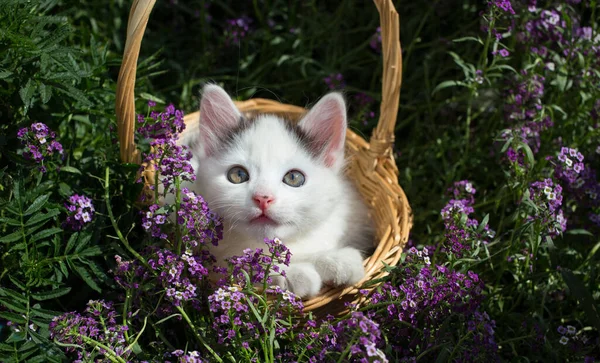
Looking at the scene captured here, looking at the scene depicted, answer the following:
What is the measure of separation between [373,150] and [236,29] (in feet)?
4.13

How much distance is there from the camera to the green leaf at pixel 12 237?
6.46 ft

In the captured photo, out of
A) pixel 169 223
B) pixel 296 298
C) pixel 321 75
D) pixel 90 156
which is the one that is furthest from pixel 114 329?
pixel 321 75

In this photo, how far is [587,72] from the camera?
2.79m

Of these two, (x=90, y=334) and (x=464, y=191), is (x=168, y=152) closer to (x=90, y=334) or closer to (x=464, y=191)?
(x=90, y=334)

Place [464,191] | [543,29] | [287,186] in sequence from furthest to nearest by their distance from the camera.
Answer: [543,29], [464,191], [287,186]

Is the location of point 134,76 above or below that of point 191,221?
above

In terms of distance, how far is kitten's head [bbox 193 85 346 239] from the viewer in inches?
84.4

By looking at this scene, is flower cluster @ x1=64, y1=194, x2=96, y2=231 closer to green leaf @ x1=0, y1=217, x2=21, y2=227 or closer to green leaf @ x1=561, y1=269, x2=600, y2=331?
green leaf @ x1=0, y1=217, x2=21, y2=227

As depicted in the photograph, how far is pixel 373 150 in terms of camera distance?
8.71ft

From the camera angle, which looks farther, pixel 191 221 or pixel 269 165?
pixel 269 165

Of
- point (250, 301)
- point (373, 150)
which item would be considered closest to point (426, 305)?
point (250, 301)

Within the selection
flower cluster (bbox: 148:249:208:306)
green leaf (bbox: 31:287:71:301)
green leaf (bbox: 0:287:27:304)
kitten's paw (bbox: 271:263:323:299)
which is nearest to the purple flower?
kitten's paw (bbox: 271:263:323:299)

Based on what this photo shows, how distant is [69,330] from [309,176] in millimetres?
1007

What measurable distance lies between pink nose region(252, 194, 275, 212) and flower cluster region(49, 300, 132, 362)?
58 cm
